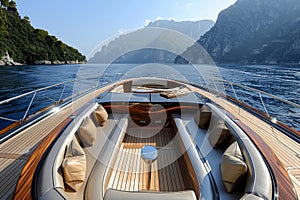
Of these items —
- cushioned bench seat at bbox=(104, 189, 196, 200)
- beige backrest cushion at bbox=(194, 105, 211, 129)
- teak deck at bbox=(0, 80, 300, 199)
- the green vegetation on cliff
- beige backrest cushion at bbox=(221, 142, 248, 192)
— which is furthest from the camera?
the green vegetation on cliff

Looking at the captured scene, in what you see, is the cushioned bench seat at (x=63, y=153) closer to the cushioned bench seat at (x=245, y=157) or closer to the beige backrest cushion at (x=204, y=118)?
the cushioned bench seat at (x=245, y=157)

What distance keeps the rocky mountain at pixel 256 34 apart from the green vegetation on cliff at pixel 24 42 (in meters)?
29.3

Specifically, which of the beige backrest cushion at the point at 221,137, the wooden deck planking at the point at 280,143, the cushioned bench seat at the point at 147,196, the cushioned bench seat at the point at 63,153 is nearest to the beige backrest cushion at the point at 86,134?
the cushioned bench seat at the point at 63,153

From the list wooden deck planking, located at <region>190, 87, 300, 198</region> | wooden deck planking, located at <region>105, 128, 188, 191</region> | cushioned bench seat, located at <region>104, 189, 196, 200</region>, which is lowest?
wooden deck planking, located at <region>105, 128, 188, 191</region>

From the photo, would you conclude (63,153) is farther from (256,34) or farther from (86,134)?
(256,34)

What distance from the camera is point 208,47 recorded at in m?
56.9

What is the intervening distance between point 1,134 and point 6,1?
5279 centimetres

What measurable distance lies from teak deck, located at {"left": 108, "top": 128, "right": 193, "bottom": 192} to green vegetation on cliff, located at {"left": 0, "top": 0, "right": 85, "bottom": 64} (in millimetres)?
34249

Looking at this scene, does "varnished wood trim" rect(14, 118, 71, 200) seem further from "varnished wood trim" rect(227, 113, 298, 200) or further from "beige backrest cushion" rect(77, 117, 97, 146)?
"varnished wood trim" rect(227, 113, 298, 200)

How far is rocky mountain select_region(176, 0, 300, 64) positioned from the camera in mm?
37644

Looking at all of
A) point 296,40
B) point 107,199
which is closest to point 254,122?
point 107,199

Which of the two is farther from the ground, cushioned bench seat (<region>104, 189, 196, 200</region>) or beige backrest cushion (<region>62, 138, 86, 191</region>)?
cushioned bench seat (<region>104, 189, 196, 200</region>)

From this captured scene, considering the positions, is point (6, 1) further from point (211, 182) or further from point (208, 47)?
point (211, 182)

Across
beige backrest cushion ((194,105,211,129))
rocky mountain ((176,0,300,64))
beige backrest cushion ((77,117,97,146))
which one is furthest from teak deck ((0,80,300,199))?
rocky mountain ((176,0,300,64))
